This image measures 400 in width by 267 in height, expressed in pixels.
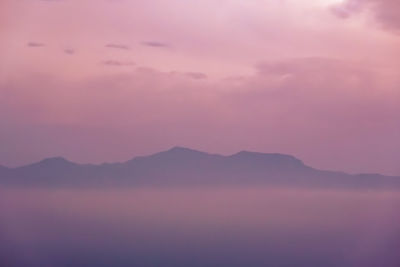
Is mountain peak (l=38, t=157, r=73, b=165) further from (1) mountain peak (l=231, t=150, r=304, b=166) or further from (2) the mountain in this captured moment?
(1) mountain peak (l=231, t=150, r=304, b=166)

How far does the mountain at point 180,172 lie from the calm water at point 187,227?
6cm

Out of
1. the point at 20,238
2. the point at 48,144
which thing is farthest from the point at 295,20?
the point at 20,238

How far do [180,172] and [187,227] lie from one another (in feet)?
1.22

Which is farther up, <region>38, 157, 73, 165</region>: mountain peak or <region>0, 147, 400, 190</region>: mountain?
A: <region>38, 157, 73, 165</region>: mountain peak

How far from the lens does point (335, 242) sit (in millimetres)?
4258

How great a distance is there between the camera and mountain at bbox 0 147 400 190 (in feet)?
13.9

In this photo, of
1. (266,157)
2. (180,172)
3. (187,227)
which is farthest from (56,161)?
(266,157)

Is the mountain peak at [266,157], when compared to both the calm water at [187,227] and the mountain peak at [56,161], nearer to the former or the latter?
the calm water at [187,227]

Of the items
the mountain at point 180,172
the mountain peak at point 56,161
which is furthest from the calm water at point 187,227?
the mountain peak at point 56,161

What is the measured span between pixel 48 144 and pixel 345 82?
2051 millimetres

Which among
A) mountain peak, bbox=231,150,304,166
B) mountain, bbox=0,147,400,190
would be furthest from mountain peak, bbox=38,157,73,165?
mountain peak, bbox=231,150,304,166

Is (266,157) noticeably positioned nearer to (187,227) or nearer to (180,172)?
(180,172)

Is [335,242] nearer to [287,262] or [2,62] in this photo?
[287,262]

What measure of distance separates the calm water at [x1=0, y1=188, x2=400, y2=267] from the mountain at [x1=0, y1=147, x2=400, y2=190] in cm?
6
